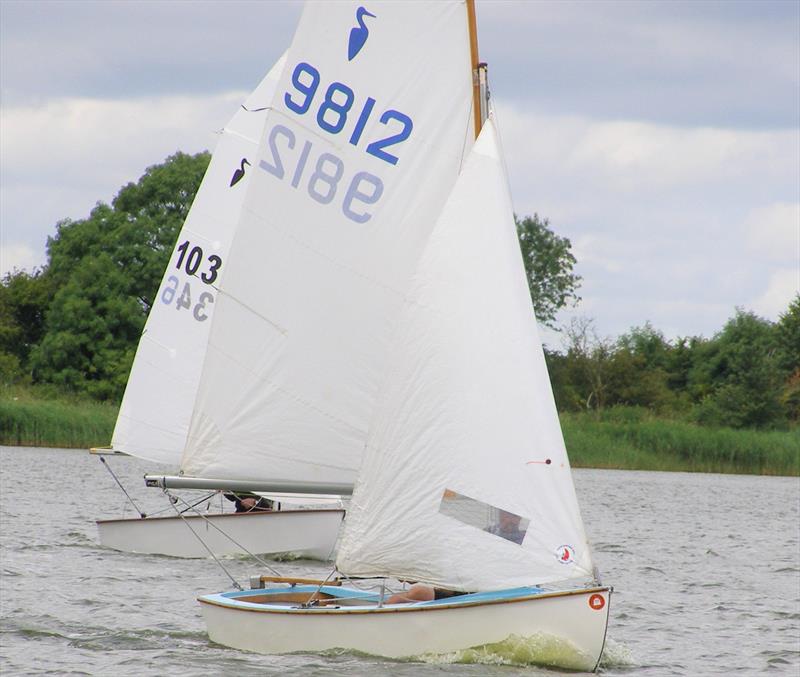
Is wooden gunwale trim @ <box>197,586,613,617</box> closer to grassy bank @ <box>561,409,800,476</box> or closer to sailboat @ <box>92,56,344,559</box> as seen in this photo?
sailboat @ <box>92,56,344,559</box>

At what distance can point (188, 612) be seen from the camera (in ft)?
45.6

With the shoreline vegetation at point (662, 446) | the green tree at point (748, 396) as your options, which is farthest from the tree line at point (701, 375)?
the shoreline vegetation at point (662, 446)

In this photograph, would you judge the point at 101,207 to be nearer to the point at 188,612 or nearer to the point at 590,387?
the point at 590,387

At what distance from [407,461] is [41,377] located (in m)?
46.5

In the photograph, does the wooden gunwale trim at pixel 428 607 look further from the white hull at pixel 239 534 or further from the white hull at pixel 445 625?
the white hull at pixel 239 534

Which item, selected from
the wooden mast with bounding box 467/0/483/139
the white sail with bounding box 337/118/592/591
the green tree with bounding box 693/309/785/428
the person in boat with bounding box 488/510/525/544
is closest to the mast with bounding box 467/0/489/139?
the wooden mast with bounding box 467/0/483/139

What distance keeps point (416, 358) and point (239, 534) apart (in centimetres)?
793

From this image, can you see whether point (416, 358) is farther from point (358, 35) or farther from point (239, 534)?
point (239, 534)

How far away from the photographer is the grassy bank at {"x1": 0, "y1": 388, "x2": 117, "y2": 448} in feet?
123

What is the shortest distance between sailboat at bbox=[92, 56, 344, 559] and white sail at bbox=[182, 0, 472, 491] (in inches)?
256

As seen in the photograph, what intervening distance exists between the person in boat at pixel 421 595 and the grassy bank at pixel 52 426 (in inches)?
1056

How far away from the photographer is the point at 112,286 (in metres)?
54.3

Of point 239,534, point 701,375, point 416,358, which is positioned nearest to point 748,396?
point 701,375

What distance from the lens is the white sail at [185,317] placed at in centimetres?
1908
